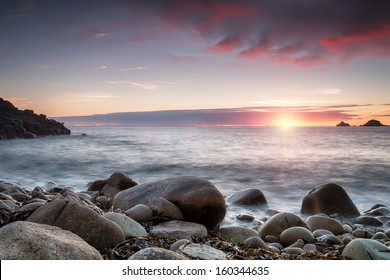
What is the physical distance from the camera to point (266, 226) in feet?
14.7

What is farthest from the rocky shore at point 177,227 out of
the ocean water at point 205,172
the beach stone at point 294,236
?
the ocean water at point 205,172

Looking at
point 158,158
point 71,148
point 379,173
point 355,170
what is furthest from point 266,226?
point 71,148

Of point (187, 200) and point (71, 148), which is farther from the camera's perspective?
point (71, 148)

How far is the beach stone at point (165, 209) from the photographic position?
4156 millimetres

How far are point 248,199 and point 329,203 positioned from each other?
53.9 inches

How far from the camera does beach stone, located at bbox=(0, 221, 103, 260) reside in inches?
75.5

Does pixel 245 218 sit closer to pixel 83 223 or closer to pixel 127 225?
pixel 127 225

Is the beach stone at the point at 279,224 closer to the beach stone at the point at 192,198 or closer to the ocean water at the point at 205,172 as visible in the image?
the beach stone at the point at 192,198

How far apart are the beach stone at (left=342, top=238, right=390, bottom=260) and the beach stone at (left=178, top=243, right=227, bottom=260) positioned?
3.83ft

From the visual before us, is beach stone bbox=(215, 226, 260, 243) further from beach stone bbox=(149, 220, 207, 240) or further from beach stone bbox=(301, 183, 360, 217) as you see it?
beach stone bbox=(301, 183, 360, 217)

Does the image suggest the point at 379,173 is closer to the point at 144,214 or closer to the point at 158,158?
the point at 158,158

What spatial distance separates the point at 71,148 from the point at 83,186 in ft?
23.5

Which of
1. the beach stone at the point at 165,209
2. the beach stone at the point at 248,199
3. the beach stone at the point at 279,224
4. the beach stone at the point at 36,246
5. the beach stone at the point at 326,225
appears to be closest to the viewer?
the beach stone at the point at 36,246

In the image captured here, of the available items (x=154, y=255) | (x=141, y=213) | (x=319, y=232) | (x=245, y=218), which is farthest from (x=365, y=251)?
(x=245, y=218)
